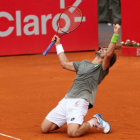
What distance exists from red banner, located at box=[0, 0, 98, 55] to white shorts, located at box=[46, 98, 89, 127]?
8153 millimetres

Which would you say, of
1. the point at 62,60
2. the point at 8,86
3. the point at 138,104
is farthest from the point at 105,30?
the point at 62,60

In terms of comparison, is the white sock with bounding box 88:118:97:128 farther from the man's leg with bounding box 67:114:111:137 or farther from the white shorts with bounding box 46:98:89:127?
the white shorts with bounding box 46:98:89:127

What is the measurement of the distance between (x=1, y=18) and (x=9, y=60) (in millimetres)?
1410

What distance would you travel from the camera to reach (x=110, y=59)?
6500mm

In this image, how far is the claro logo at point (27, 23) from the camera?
1445cm

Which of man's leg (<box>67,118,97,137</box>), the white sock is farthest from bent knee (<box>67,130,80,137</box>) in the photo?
the white sock

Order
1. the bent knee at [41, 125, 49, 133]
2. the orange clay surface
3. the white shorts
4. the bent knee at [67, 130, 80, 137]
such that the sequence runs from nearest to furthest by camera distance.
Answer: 1. the bent knee at [67, 130, 80, 137]
2. the white shorts
3. the bent knee at [41, 125, 49, 133]
4. the orange clay surface

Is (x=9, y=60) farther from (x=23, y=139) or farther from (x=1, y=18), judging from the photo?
(x=23, y=139)

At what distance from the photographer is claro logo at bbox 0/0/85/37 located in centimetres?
1445

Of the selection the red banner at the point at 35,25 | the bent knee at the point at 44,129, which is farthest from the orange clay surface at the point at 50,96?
the red banner at the point at 35,25

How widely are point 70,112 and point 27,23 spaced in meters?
8.36

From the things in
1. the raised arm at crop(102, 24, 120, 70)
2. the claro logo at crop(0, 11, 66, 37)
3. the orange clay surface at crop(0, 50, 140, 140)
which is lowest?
the orange clay surface at crop(0, 50, 140, 140)

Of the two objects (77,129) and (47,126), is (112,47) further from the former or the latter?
(47,126)

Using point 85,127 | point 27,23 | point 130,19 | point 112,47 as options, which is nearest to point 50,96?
point 85,127
